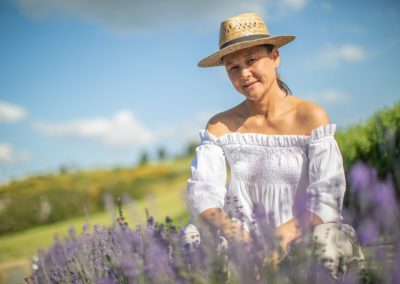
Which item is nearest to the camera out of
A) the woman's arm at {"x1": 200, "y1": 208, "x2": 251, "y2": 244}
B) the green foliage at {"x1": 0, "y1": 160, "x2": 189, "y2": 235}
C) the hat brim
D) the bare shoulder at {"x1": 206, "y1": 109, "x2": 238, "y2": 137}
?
the woman's arm at {"x1": 200, "y1": 208, "x2": 251, "y2": 244}

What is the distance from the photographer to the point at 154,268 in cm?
161

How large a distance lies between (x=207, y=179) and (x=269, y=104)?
558 millimetres

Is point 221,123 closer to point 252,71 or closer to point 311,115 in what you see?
point 252,71

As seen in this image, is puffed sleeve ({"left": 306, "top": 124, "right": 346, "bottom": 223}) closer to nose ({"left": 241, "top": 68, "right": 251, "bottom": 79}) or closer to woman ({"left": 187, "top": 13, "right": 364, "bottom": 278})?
woman ({"left": 187, "top": 13, "right": 364, "bottom": 278})

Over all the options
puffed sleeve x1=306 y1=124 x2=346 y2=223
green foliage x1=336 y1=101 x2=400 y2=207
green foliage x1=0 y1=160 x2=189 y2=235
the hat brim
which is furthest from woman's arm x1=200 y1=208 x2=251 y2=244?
green foliage x1=0 y1=160 x2=189 y2=235

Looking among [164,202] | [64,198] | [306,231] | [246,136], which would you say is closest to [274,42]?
[246,136]

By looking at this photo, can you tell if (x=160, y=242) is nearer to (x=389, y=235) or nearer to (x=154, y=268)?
(x=154, y=268)

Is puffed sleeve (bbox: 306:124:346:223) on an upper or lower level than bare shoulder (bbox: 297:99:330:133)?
lower

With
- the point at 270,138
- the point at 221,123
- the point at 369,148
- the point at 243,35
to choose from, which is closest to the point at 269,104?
the point at 270,138

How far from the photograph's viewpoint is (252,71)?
253cm

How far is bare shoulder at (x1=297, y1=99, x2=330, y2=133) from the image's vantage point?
242cm

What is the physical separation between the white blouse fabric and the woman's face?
0.27 meters

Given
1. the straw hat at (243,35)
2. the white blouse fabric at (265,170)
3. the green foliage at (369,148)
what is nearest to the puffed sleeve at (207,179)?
the white blouse fabric at (265,170)

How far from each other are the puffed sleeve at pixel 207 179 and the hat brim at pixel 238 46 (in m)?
0.44
